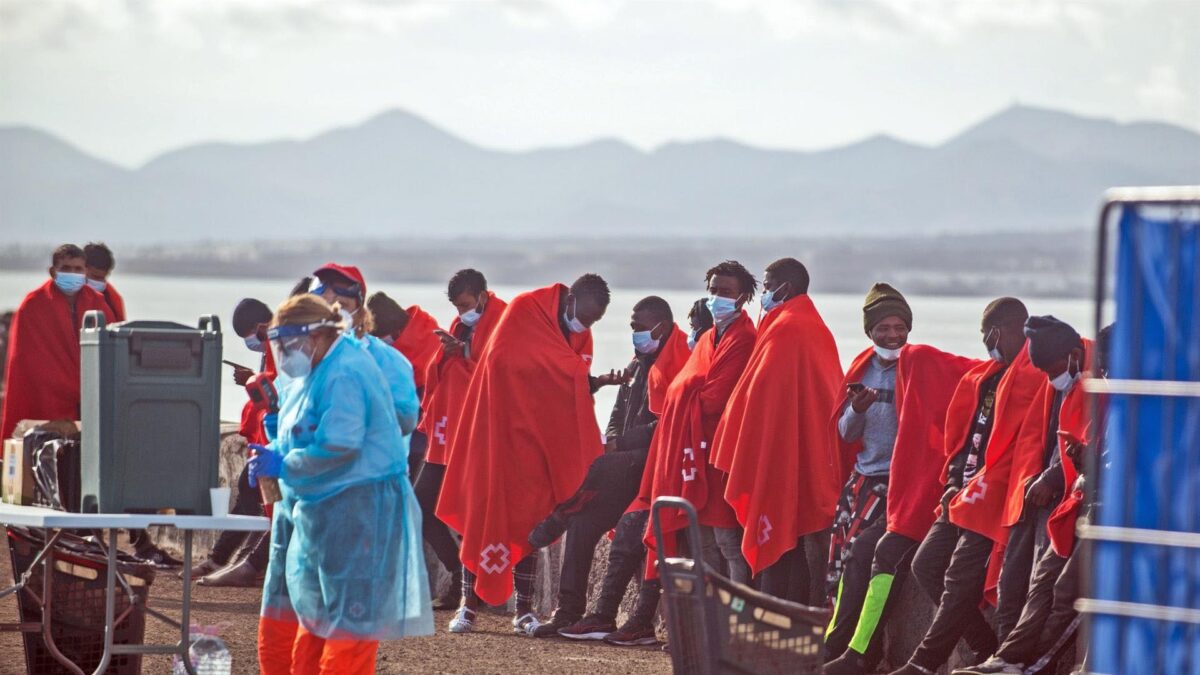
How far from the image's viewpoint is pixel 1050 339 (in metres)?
8.27

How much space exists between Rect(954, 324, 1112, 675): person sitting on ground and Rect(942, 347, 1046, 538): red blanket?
9.9 inches

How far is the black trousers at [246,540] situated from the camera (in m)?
12.8

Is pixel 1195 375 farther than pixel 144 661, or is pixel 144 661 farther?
pixel 144 661

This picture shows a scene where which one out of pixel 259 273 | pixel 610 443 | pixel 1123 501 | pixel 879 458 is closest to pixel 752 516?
pixel 879 458

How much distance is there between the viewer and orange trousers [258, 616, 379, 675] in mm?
6941

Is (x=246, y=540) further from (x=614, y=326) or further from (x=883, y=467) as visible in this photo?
(x=614, y=326)

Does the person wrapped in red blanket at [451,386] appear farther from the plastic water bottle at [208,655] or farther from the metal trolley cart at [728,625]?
the metal trolley cart at [728,625]

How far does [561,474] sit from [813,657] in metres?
5.03

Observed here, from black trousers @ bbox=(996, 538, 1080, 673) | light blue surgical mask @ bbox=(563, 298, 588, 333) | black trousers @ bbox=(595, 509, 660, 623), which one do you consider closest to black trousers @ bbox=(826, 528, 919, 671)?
black trousers @ bbox=(996, 538, 1080, 673)

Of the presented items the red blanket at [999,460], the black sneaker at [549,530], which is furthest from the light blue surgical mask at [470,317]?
the red blanket at [999,460]

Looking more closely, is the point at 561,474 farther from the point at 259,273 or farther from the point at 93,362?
the point at 259,273

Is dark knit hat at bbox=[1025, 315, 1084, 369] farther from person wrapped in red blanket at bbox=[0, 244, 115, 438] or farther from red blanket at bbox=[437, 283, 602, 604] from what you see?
person wrapped in red blanket at bbox=[0, 244, 115, 438]

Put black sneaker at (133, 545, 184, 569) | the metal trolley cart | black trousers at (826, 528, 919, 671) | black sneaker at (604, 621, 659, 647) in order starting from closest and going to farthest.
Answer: the metal trolley cart, black trousers at (826, 528, 919, 671), black sneaker at (604, 621, 659, 647), black sneaker at (133, 545, 184, 569)

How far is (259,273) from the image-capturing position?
375 feet
